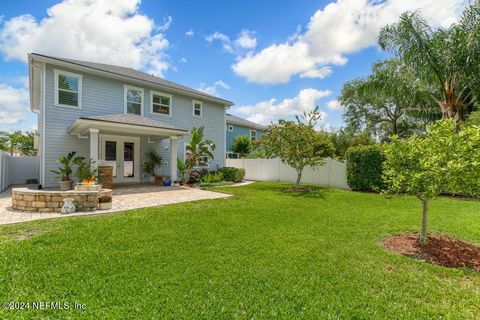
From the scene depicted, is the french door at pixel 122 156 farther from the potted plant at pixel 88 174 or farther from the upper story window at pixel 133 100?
the potted plant at pixel 88 174

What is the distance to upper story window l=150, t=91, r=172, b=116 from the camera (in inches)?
584

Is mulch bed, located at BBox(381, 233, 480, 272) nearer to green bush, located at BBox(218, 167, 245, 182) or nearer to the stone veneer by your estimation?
the stone veneer

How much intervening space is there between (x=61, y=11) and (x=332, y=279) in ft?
43.5

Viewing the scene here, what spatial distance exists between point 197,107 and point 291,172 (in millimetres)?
8115

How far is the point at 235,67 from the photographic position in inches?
650

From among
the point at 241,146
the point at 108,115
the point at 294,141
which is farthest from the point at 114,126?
the point at 241,146

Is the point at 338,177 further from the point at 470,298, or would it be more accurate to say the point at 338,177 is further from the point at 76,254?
the point at 76,254

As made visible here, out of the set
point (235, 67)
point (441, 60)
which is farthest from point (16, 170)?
point (441, 60)

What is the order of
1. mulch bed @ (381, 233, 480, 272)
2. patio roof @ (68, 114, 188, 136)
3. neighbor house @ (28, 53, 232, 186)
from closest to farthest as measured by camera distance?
mulch bed @ (381, 233, 480, 272) → patio roof @ (68, 114, 188, 136) → neighbor house @ (28, 53, 232, 186)

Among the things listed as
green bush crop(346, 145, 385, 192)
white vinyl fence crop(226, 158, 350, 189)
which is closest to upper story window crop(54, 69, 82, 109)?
white vinyl fence crop(226, 158, 350, 189)

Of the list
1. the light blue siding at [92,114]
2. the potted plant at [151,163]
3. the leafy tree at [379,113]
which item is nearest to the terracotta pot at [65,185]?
the light blue siding at [92,114]

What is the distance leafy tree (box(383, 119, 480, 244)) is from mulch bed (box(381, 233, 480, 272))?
290 millimetres

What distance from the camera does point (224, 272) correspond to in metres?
3.55

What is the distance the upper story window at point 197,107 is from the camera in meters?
16.9
